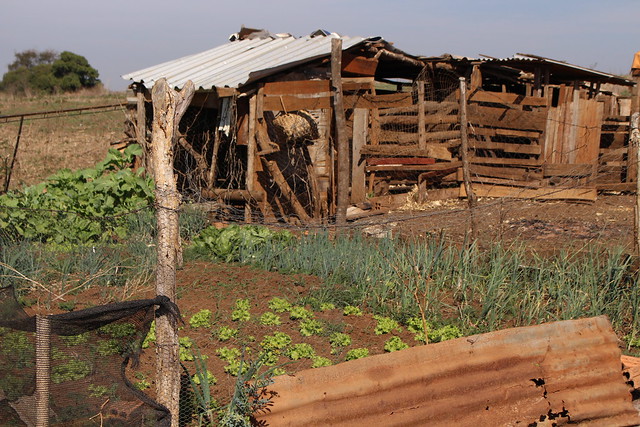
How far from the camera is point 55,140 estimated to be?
20484 mm

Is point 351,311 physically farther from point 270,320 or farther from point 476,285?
point 476,285

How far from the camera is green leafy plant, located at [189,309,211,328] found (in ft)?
18.2

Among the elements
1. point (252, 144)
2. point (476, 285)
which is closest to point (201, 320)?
point (476, 285)

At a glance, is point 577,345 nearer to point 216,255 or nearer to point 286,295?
point 286,295

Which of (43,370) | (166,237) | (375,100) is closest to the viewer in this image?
(43,370)

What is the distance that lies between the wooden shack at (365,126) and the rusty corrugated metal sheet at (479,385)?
5183 mm

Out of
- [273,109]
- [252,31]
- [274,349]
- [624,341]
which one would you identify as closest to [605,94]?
[252,31]

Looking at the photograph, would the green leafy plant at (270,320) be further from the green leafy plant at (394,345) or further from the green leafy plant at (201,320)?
the green leafy plant at (394,345)

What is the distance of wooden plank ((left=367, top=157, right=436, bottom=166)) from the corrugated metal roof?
87.6 inches

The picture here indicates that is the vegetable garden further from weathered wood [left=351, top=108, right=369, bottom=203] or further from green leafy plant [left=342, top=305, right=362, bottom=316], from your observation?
weathered wood [left=351, top=108, right=369, bottom=203]

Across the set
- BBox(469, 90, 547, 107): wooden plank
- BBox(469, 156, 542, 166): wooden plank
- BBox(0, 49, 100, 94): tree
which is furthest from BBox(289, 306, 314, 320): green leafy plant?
BBox(0, 49, 100, 94): tree

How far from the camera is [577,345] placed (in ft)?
16.2

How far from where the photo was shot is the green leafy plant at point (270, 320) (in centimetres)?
563

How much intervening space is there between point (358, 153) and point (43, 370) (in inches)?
362
